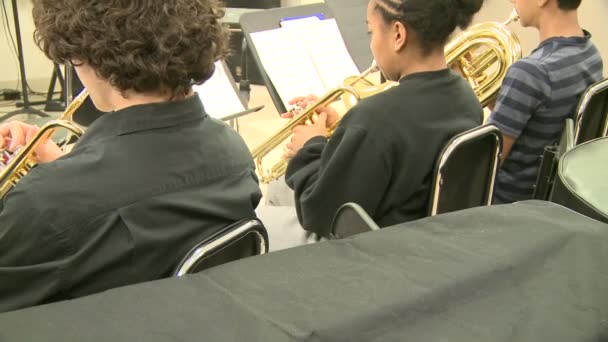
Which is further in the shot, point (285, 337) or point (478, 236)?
point (478, 236)

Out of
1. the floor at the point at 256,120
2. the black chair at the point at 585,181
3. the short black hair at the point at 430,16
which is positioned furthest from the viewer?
the floor at the point at 256,120

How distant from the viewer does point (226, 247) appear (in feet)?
3.01

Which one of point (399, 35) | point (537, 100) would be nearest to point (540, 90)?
point (537, 100)

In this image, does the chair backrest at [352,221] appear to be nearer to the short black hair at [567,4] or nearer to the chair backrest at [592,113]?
the chair backrest at [592,113]

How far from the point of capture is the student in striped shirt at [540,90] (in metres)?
1.53

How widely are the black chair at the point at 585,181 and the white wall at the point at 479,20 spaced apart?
8.54ft

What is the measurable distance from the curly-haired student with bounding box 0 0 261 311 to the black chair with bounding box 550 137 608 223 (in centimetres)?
50

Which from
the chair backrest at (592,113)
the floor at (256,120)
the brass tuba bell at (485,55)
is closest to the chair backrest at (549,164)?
the chair backrest at (592,113)

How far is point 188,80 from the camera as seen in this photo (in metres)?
1.04

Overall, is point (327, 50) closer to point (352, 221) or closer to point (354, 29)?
point (354, 29)

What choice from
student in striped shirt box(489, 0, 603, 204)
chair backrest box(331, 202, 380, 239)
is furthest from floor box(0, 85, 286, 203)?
chair backrest box(331, 202, 380, 239)

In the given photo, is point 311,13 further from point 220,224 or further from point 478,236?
point 478,236

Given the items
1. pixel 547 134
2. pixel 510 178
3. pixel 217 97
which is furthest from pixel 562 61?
pixel 217 97

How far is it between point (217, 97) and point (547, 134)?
960 millimetres
